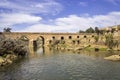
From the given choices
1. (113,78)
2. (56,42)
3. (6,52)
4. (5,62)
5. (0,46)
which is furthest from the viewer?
(56,42)

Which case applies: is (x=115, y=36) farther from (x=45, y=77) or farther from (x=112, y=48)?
(x=45, y=77)

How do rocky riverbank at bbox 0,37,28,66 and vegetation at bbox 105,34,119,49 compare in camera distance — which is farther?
vegetation at bbox 105,34,119,49

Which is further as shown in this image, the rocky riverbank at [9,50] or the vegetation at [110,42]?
the vegetation at [110,42]

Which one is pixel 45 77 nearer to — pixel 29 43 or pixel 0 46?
pixel 0 46

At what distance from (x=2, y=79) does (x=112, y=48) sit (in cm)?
7439

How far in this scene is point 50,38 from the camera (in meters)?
169

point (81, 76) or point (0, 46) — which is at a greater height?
point (0, 46)

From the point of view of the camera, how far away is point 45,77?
4303cm

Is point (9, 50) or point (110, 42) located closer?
point (9, 50)

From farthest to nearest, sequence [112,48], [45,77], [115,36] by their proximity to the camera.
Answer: [115,36] → [112,48] → [45,77]

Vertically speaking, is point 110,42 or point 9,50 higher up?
point 110,42

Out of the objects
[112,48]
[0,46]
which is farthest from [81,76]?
[112,48]

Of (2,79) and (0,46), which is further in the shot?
(0,46)

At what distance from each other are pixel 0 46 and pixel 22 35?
93557 mm
